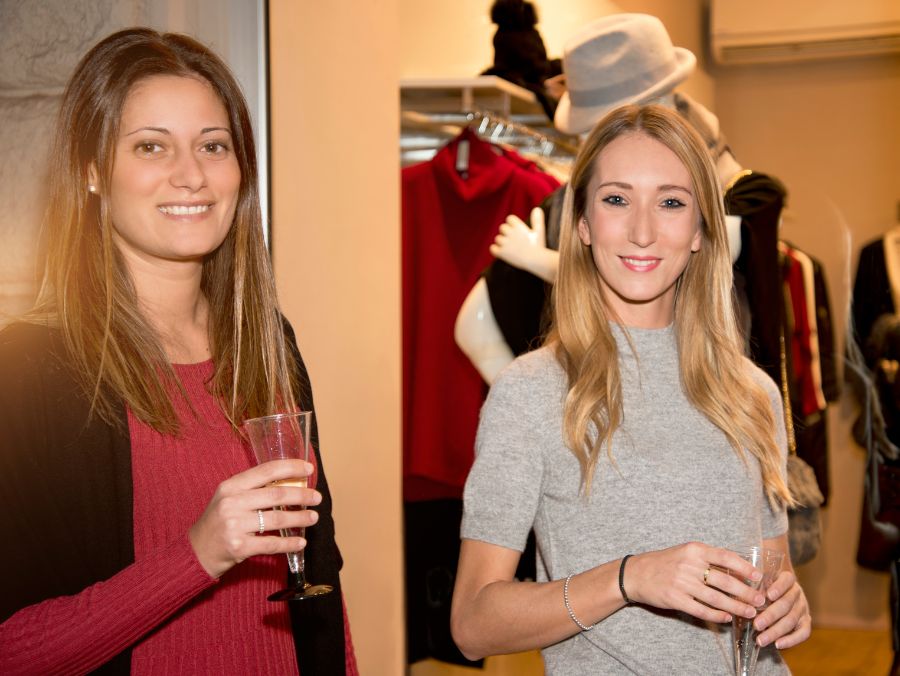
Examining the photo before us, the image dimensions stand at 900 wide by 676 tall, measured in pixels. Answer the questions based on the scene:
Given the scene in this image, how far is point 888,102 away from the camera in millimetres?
3176

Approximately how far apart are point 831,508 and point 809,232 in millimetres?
865

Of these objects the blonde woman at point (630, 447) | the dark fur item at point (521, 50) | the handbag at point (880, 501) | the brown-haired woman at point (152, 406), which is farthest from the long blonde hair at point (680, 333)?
the dark fur item at point (521, 50)

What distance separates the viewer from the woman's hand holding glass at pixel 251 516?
1.30 m

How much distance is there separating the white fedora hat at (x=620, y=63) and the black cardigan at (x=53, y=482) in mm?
1657

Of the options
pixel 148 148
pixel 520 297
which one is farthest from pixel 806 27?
pixel 148 148

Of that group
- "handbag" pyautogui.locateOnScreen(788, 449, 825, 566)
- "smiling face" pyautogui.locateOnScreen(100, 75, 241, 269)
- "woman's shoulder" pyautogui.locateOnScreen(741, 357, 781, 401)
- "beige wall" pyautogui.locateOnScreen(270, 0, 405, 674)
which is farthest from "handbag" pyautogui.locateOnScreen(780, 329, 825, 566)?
"smiling face" pyautogui.locateOnScreen(100, 75, 241, 269)

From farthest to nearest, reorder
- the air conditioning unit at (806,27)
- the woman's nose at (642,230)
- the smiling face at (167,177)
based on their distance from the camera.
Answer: the air conditioning unit at (806,27) → the woman's nose at (642,230) → the smiling face at (167,177)

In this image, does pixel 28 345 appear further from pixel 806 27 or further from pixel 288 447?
pixel 806 27

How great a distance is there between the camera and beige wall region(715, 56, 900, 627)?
3.20 meters

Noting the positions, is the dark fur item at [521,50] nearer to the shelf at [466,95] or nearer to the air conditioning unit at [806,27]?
the shelf at [466,95]

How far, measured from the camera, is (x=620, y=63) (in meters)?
2.71

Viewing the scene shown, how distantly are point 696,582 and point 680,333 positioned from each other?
0.53 metres

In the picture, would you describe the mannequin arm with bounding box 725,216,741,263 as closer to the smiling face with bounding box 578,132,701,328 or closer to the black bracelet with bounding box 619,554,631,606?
the smiling face with bounding box 578,132,701,328

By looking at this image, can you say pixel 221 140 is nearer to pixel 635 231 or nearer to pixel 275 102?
pixel 635 231
